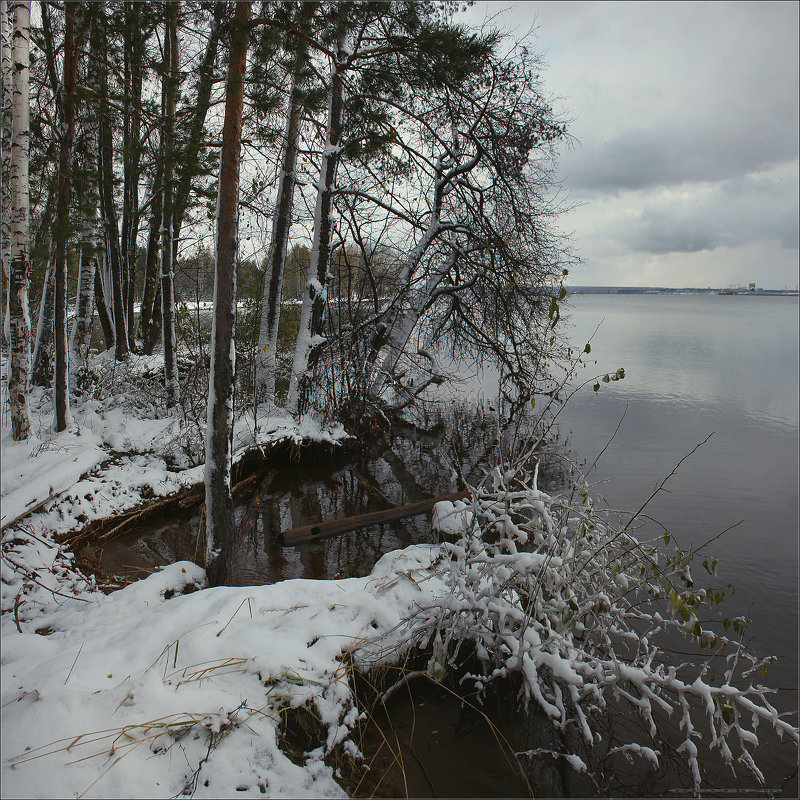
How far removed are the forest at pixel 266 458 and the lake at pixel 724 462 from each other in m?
0.72

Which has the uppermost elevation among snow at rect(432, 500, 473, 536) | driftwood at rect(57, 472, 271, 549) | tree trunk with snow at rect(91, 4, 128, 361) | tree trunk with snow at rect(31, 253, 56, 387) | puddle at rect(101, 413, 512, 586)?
tree trunk with snow at rect(91, 4, 128, 361)

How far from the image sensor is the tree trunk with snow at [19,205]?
5.12m

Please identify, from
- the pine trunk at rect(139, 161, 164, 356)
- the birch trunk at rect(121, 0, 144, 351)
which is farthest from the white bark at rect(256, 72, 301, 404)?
the birch trunk at rect(121, 0, 144, 351)

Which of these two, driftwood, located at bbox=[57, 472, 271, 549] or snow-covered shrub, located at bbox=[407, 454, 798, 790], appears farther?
driftwood, located at bbox=[57, 472, 271, 549]

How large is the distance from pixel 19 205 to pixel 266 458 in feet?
15.7

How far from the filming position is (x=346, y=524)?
6547 millimetres

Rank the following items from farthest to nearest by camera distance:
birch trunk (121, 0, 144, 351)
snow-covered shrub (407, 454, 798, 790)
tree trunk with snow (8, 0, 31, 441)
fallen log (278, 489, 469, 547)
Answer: fallen log (278, 489, 469, 547)
tree trunk with snow (8, 0, 31, 441)
birch trunk (121, 0, 144, 351)
snow-covered shrub (407, 454, 798, 790)

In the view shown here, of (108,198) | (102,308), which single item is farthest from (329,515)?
(102,308)

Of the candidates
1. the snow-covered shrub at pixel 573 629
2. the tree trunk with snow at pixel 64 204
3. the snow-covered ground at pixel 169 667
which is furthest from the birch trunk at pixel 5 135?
the snow-covered shrub at pixel 573 629

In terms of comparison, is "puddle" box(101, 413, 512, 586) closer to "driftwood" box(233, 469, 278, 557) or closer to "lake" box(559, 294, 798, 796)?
"driftwood" box(233, 469, 278, 557)

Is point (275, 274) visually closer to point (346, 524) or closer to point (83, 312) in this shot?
point (83, 312)

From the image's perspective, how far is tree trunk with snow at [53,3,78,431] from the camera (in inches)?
218

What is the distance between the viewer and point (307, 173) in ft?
33.8

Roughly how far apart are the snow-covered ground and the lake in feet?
7.41
